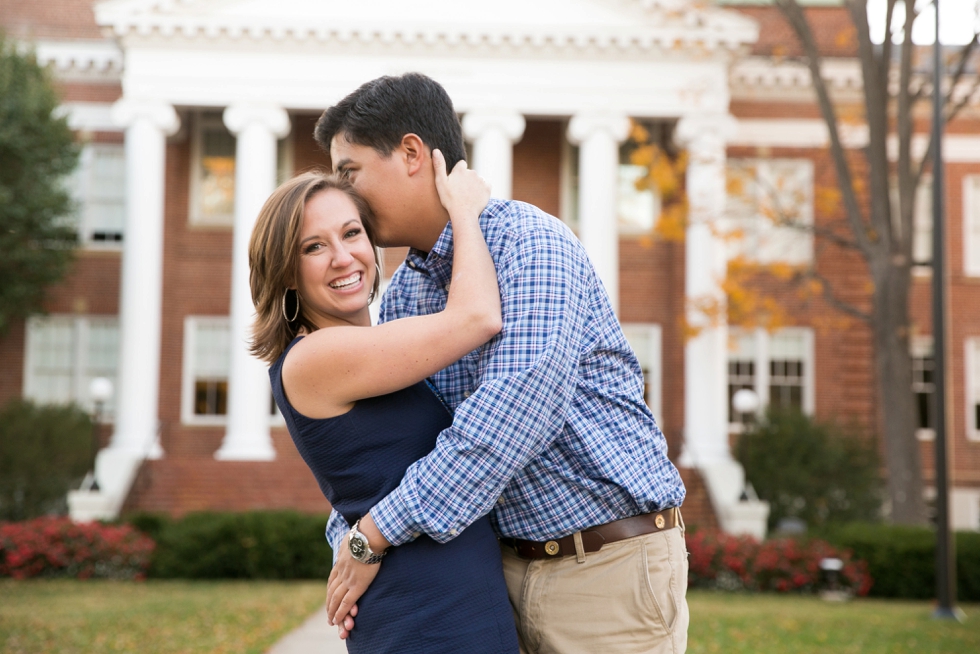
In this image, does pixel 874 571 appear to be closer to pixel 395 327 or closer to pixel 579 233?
pixel 579 233

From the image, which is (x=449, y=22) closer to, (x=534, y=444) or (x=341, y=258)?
(x=341, y=258)

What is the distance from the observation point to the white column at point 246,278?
2206 cm

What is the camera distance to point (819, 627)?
1155 cm

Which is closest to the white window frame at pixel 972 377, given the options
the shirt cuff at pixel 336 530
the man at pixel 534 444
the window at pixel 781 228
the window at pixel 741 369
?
the window at pixel 781 228

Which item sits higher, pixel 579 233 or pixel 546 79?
pixel 546 79

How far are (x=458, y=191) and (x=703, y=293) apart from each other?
64.4ft

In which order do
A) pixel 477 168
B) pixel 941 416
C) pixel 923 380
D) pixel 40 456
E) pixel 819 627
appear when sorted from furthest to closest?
1. pixel 923 380
2. pixel 477 168
3. pixel 40 456
4. pixel 941 416
5. pixel 819 627

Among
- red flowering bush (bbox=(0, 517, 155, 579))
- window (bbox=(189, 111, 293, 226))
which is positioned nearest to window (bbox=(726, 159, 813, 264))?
window (bbox=(189, 111, 293, 226))

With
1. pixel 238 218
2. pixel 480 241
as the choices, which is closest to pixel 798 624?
pixel 480 241

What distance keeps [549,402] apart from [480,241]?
494 millimetres

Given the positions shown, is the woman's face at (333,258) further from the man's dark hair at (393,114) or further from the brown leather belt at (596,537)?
the brown leather belt at (596,537)

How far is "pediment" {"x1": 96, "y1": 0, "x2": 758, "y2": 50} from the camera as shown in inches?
889

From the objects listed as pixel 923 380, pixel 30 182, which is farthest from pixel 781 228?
pixel 30 182

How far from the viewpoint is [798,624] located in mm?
11664
